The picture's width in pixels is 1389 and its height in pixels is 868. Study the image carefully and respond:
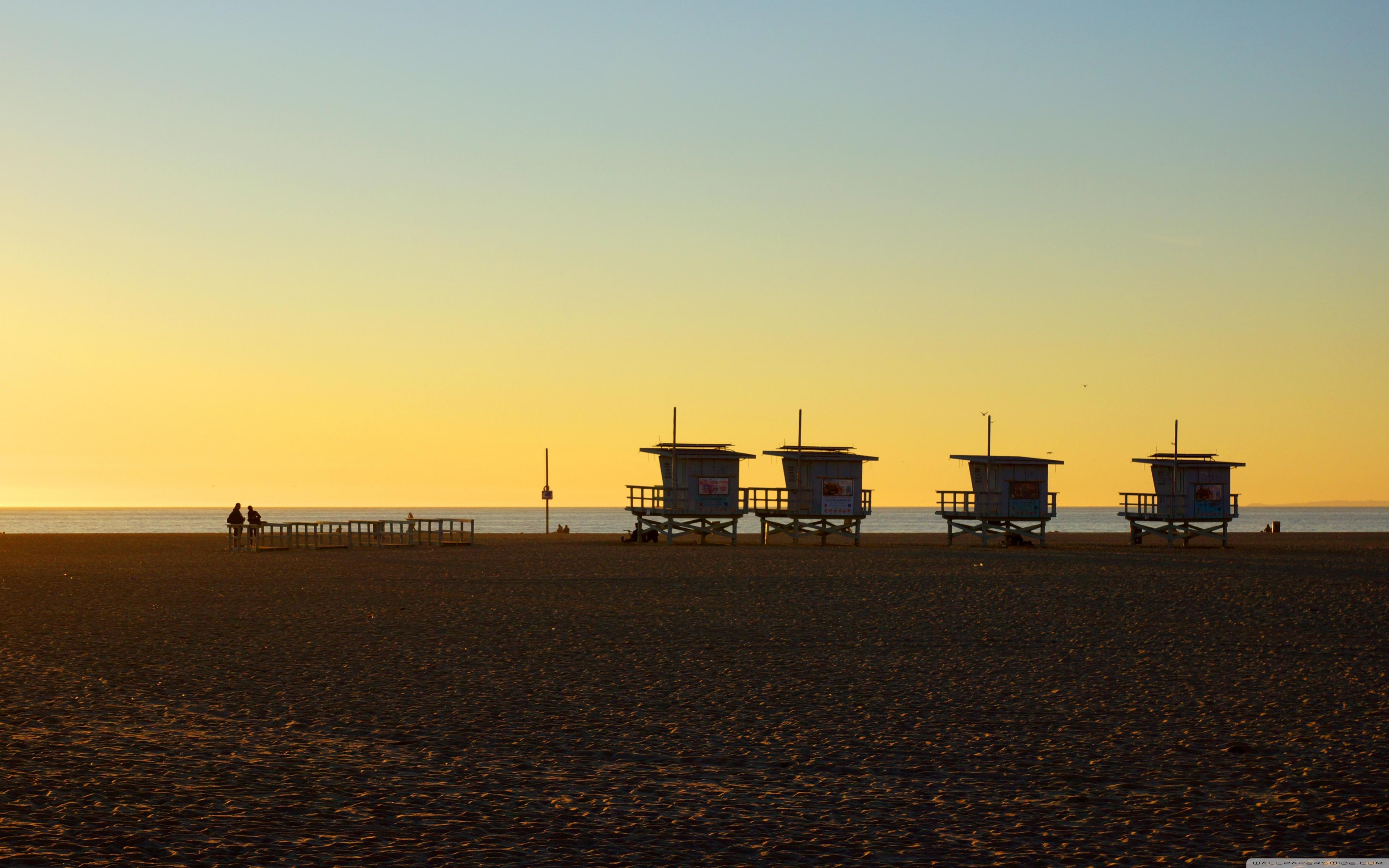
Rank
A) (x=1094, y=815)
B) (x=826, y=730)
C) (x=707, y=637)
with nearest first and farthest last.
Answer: (x=1094, y=815) → (x=826, y=730) → (x=707, y=637)

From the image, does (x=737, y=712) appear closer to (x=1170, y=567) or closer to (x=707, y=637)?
(x=707, y=637)

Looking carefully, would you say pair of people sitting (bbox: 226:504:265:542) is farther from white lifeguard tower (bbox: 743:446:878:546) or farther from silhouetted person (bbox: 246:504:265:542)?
white lifeguard tower (bbox: 743:446:878:546)

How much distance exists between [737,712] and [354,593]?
50.2 ft

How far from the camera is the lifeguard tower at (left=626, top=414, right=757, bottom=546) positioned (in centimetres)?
5269

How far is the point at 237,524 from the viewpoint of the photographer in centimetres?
4897

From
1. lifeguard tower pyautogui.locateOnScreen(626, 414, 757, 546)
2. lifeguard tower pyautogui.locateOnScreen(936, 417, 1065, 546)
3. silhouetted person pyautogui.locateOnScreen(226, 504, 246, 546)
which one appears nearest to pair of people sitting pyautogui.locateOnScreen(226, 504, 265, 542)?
silhouetted person pyautogui.locateOnScreen(226, 504, 246, 546)

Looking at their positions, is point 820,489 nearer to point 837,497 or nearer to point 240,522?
point 837,497

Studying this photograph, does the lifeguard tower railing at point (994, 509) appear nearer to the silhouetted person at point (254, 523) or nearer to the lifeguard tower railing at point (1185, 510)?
the lifeguard tower railing at point (1185, 510)

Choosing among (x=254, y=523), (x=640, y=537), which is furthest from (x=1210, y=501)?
(x=254, y=523)

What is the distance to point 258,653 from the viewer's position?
1549cm

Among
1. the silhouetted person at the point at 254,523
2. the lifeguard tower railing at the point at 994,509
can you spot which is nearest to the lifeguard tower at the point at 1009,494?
the lifeguard tower railing at the point at 994,509

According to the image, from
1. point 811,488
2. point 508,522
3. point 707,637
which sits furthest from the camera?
point 508,522

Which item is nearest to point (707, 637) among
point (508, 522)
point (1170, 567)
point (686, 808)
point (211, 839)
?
point (686, 808)

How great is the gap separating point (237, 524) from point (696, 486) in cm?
1835
